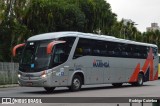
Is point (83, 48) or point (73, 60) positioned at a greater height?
point (83, 48)

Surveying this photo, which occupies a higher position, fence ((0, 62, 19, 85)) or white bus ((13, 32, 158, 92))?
white bus ((13, 32, 158, 92))

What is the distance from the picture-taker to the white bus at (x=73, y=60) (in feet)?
66.5

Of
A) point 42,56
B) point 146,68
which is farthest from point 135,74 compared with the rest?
point 42,56

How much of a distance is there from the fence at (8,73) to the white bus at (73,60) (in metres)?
10.5

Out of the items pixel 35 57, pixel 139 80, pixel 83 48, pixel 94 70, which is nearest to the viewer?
pixel 35 57

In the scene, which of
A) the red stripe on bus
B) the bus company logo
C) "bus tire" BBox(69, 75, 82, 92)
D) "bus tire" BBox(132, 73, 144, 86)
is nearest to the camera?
"bus tire" BBox(69, 75, 82, 92)

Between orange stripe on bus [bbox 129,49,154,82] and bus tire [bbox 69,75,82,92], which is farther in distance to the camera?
orange stripe on bus [bbox 129,49,154,82]

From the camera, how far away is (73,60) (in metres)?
21.6

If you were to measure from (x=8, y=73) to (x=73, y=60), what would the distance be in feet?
45.9

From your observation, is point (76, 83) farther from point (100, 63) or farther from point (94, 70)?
point (100, 63)

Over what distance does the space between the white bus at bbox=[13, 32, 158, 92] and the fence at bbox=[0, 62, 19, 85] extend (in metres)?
10.5

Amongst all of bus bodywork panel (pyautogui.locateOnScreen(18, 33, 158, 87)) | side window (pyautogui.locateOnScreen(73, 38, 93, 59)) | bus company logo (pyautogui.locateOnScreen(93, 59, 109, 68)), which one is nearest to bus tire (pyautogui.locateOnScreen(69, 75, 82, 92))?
bus bodywork panel (pyautogui.locateOnScreen(18, 33, 158, 87))

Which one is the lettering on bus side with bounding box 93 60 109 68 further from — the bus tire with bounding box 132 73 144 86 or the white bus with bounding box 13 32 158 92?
the bus tire with bounding box 132 73 144 86

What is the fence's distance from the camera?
1325 inches
